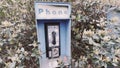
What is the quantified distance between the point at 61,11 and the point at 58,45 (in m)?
0.39

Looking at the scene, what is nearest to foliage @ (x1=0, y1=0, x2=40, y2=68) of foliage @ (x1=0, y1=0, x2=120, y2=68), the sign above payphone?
foliage @ (x1=0, y1=0, x2=120, y2=68)

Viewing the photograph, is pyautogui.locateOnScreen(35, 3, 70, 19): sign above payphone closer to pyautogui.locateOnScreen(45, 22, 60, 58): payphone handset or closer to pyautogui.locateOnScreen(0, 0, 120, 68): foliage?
pyautogui.locateOnScreen(45, 22, 60, 58): payphone handset

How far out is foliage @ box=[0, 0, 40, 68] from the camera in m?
2.32

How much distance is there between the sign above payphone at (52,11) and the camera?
2238mm

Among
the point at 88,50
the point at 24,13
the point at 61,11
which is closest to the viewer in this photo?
the point at 61,11

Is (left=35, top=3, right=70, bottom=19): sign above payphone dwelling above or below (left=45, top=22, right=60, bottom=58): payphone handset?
above

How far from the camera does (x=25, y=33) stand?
269 cm

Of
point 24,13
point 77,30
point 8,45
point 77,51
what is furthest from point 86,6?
point 8,45

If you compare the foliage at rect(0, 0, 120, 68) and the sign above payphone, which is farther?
the foliage at rect(0, 0, 120, 68)

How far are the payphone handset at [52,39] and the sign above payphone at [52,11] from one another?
0.38ft

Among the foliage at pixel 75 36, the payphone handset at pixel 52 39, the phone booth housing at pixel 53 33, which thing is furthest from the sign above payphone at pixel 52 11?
the foliage at pixel 75 36

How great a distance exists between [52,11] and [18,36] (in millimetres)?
558

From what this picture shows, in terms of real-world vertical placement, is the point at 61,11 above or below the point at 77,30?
above

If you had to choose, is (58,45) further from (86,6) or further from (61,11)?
(86,6)
